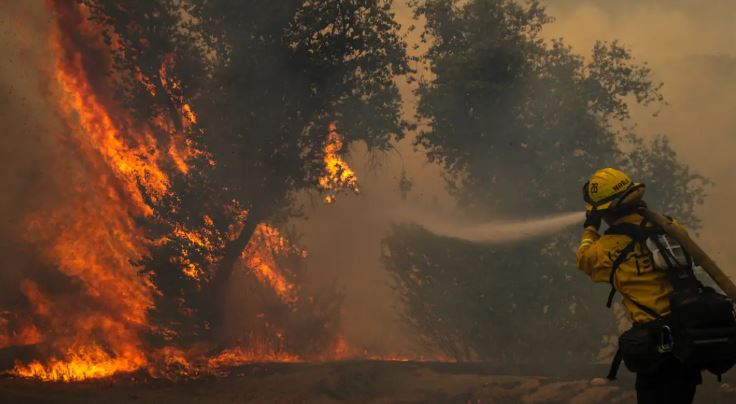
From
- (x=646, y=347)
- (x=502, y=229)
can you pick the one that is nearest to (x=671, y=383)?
(x=646, y=347)

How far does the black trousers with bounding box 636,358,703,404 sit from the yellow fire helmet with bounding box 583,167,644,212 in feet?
3.47

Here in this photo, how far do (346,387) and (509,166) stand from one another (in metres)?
8.47

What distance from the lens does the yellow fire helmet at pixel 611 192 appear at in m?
4.65

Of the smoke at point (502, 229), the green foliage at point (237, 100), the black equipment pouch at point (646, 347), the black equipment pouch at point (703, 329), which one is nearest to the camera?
the black equipment pouch at point (703, 329)

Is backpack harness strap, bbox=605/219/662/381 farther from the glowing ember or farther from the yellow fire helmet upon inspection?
the glowing ember

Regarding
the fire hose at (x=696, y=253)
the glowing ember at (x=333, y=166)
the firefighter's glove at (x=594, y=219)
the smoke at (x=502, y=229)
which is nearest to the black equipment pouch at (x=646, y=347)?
the fire hose at (x=696, y=253)

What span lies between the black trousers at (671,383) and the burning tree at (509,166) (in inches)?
535

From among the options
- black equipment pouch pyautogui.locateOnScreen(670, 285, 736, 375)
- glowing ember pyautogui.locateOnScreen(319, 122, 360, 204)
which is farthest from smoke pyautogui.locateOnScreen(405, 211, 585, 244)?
black equipment pouch pyautogui.locateOnScreen(670, 285, 736, 375)

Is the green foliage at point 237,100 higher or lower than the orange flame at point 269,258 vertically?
higher

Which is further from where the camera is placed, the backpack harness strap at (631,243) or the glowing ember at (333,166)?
the glowing ember at (333,166)

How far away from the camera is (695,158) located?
4706 centimetres

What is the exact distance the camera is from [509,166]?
1897 cm

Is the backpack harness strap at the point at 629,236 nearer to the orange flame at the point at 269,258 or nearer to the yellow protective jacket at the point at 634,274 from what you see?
the yellow protective jacket at the point at 634,274

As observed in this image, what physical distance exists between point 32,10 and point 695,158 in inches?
1658
